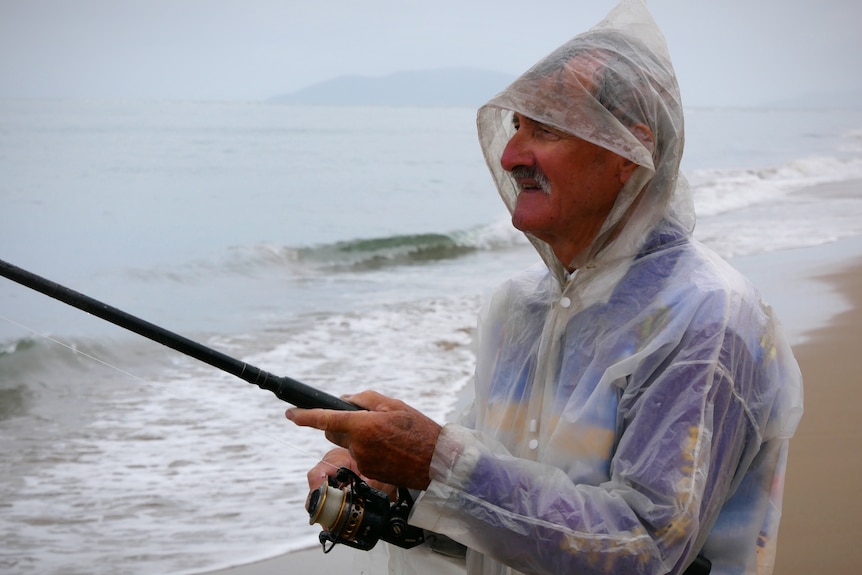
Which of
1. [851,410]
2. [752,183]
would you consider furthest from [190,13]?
[851,410]

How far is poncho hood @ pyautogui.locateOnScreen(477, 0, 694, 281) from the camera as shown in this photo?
1.72 meters

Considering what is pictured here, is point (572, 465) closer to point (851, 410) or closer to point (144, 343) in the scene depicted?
point (851, 410)

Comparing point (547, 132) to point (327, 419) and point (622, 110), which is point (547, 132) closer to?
point (622, 110)

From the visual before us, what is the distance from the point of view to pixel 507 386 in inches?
76.4

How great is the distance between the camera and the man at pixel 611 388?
157 centimetres

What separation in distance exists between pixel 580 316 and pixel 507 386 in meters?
0.23

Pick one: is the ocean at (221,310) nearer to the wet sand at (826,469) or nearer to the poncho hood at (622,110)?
the poncho hood at (622,110)

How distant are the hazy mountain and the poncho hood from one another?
125828 mm

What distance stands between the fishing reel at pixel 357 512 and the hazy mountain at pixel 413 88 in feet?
413

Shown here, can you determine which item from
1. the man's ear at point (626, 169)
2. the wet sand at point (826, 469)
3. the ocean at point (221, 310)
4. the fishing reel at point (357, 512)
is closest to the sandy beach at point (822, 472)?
the wet sand at point (826, 469)

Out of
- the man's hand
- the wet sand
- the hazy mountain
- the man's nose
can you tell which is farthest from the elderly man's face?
the hazy mountain

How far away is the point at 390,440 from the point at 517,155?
1.92 feet

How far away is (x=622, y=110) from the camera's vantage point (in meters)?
1.73

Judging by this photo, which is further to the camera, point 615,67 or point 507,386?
point 507,386
